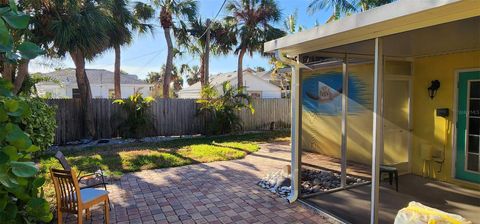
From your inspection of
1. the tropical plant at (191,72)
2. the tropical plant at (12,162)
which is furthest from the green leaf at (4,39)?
the tropical plant at (191,72)

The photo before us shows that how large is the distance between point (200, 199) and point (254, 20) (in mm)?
13105

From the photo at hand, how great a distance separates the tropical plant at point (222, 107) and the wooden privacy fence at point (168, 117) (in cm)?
51

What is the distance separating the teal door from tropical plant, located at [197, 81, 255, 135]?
7.75 m

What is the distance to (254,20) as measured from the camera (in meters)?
16.1

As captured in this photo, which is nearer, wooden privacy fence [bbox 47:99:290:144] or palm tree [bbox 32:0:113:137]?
palm tree [bbox 32:0:113:137]

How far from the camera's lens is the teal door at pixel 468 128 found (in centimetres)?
521

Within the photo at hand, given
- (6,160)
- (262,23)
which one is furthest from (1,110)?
(262,23)

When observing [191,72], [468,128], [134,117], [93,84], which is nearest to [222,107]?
[134,117]

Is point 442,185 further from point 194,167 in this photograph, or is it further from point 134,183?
point 134,183

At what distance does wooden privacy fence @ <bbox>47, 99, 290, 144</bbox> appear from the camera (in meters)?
10.2

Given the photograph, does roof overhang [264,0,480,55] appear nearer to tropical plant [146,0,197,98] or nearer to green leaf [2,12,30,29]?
green leaf [2,12,30,29]

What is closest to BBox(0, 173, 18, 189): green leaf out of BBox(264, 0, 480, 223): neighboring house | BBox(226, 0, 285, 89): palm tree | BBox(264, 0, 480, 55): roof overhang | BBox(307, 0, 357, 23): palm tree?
BBox(264, 0, 480, 223): neighboring house

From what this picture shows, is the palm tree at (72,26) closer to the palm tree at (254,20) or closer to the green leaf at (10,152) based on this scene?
the green leaf at (10,152)

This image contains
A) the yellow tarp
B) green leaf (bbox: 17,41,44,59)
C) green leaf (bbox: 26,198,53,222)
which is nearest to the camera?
green leaf (bbox: 17,41,44,59)
